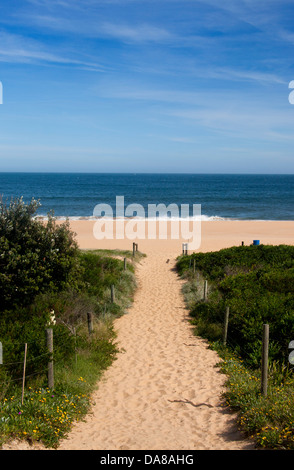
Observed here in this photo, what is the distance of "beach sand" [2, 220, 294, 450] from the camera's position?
611 cm

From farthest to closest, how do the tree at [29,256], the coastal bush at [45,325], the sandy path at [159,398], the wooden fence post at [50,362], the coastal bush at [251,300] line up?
the tree at [29,256]
the coastal bush at [251,300]
the wooden fence post at [50,362]
the coastal bush at [45,325]
the sandy path at [159,398]

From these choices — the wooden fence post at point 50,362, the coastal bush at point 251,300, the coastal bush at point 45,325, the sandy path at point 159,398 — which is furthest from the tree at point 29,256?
the coastal bush at point 251,300

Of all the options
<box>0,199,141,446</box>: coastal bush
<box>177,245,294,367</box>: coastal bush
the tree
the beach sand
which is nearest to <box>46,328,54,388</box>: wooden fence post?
<box>0,199,141,446</box>: coastal bush

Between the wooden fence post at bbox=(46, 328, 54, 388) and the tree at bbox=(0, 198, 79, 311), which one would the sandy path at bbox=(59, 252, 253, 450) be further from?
the tree at bbox=(0, 198, 79, 311)

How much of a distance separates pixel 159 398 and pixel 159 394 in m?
0.18

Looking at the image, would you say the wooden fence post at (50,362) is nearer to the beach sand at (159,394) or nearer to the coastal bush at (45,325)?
the coastal bush at (45,325)

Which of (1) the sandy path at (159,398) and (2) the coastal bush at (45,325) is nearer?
(1) the sandy path at (159,398)

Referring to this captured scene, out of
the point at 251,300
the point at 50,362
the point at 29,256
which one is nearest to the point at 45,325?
the point at 50,362

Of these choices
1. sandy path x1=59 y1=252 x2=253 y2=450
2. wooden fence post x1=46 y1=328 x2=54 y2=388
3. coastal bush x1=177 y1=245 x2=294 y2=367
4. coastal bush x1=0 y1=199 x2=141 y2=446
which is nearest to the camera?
sandy path x1=59 y1=252 x2=253 y2=450

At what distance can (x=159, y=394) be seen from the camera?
7.89 meters

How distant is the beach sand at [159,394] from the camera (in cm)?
611

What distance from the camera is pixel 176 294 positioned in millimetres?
16406
